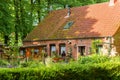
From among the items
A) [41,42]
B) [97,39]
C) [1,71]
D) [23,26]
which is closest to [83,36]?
[97,39]

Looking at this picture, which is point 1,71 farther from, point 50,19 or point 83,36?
point 50,19

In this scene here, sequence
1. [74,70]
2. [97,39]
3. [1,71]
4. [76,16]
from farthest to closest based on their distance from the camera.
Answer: [76,16]
[97,39]
[74,70]
[1,71]

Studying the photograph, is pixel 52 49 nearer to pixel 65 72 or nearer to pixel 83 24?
pixel 83 24

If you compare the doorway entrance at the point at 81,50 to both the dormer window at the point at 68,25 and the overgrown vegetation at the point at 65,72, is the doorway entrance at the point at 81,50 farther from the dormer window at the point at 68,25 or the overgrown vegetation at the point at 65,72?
the overgrown vegetation at the point at 65,72

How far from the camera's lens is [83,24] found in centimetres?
4547

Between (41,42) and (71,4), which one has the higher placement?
(71,4)

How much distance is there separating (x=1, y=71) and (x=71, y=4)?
135 feet

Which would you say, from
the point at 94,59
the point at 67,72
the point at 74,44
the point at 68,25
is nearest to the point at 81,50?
the point at 74,44

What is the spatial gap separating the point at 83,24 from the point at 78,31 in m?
1.09

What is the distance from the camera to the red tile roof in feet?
140

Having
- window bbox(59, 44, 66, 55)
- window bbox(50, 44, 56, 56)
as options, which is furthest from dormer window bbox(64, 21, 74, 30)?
window bbox(50, 44, 56, 56)

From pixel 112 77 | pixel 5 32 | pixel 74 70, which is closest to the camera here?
pixel 74 70

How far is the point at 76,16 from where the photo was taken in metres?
48.1

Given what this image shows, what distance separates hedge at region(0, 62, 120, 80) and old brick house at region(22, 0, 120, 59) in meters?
17.5
